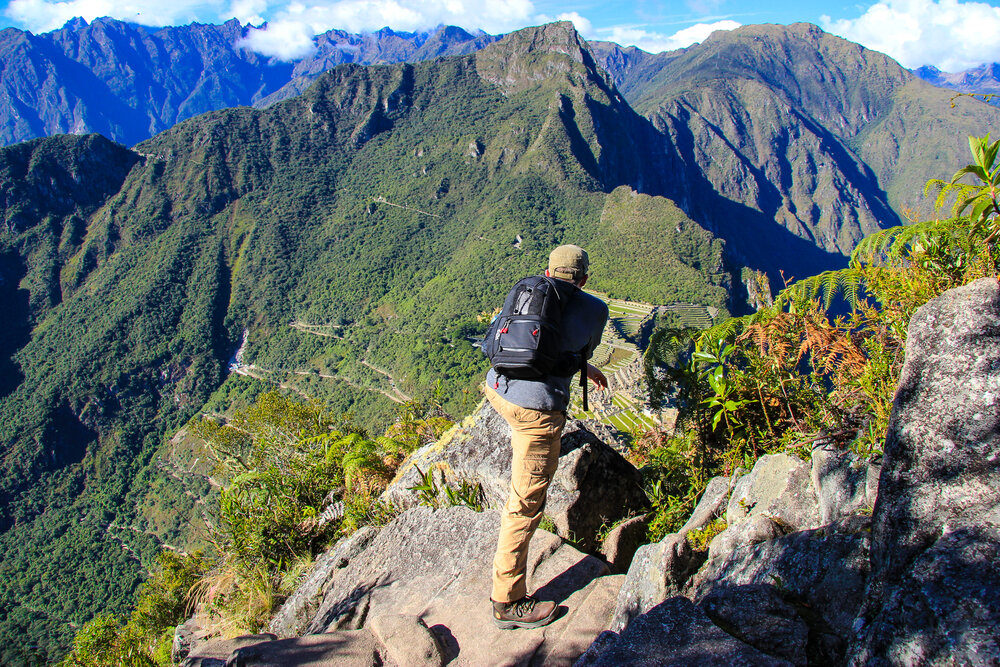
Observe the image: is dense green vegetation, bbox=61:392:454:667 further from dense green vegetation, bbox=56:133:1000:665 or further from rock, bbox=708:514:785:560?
rock, bbox=708:514:785:560

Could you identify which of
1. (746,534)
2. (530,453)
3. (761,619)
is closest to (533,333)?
(530,453)

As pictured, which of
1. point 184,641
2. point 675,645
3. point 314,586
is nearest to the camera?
point 675,645

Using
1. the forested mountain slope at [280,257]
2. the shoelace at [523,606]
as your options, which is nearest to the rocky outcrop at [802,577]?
the shoelace at [523,606]

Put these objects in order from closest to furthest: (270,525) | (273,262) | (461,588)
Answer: (461,588) → (270,525) → (273,262)

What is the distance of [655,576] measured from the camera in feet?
9.40

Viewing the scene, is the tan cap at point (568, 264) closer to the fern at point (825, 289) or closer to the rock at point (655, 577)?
the fern at point (825, 289)

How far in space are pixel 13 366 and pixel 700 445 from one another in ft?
406

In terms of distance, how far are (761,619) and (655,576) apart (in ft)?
2.56

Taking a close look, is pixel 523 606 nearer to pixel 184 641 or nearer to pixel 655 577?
pixel 655 577

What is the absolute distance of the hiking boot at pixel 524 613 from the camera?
3.17 meters

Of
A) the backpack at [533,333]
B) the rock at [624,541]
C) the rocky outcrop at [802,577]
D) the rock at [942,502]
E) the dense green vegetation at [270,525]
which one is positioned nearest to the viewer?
the rock at [942,502]

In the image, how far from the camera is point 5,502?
66875mm

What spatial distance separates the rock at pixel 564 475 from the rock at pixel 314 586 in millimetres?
618

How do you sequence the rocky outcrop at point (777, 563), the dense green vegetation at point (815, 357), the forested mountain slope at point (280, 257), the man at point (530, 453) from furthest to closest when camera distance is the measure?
the forested mountain slope at point (280, 257), the man at point (530, 453), the dense green vegetation at point (815, 357), the rocky outcrop at point (777, 563)
